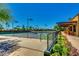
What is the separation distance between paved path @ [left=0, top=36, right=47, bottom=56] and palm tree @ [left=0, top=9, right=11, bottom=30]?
40 cm

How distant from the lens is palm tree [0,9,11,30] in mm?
8984

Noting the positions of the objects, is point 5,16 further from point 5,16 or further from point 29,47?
point 29,47

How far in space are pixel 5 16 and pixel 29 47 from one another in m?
0.96

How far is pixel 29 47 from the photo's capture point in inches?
354

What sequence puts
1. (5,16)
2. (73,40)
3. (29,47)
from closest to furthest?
(29,47), (5,16), (73,40)

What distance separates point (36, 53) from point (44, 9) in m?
1.06

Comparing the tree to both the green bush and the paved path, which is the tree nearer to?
the paved path

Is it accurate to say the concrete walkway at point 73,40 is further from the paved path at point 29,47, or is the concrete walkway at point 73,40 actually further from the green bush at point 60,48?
the paved path at point 29,47

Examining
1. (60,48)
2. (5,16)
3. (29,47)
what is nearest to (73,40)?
(60,48)

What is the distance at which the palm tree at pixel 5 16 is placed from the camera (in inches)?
354

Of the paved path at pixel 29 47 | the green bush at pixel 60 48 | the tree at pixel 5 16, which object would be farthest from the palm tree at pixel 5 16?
the green bush at pixel 60 48

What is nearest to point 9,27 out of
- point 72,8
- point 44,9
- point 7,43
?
point 7,43

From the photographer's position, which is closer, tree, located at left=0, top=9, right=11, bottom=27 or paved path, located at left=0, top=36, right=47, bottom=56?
paved path, located at left=0, top=36, right=47, bottom=56

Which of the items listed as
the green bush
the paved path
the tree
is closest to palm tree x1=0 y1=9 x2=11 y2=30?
the tree
